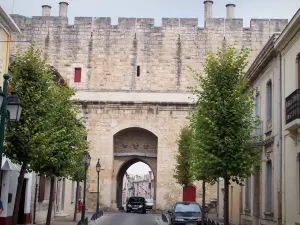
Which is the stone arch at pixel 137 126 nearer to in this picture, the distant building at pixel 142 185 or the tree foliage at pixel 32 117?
the tree foliage at pixel 32 117

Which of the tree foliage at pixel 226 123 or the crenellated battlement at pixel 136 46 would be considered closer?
the tree foliage at pixel 226 123

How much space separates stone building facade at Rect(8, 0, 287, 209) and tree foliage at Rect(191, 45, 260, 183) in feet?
67.4

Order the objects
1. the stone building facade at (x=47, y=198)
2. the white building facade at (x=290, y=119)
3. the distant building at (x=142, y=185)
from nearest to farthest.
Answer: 1. the white building facade at (x=290, y=119)
2. the stone building facade at (x=47, y=198)
3. the distant building at (x=142, y=185)

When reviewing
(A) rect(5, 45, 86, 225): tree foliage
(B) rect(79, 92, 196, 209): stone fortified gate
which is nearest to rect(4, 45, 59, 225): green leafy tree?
(A) rect(5, 45, 86, 225): tree foliage

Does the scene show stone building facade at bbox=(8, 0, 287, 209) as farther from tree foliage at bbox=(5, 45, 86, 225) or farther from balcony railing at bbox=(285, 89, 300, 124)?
balcony railing at bbox=(285, 89, 300, 124)

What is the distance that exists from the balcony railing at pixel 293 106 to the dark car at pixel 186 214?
850 centimetres

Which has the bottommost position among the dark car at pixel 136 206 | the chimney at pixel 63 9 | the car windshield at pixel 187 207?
the dark car at pixel 136 206

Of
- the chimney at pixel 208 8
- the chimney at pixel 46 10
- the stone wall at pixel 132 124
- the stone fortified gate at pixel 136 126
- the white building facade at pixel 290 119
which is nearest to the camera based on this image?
the white building facade at pixel 290 119

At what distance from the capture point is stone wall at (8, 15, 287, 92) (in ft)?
127

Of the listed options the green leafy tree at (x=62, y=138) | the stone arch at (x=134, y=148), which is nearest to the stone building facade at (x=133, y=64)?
the stone arch at (x=134, y=148)

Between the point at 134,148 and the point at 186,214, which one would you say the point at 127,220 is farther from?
the point at 134,148

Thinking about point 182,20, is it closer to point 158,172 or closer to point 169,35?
point 169,35

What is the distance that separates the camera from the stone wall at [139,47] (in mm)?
38625

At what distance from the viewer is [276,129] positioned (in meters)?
16.9
